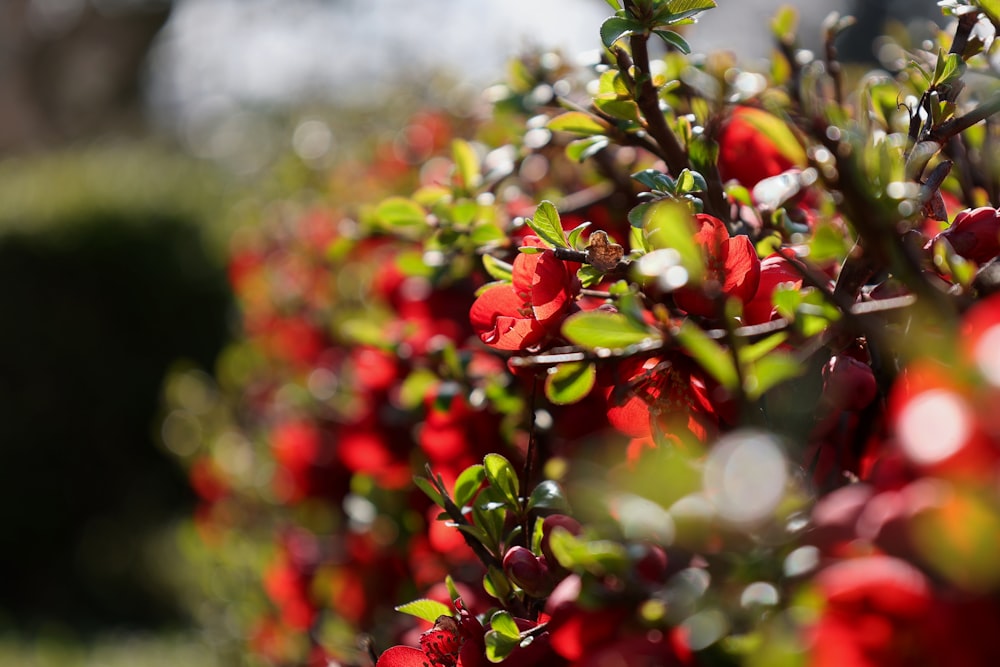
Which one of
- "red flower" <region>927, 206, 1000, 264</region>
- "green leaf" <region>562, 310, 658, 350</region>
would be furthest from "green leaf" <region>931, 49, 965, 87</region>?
"green leaf" <region>562, 310, 658, 350</region>

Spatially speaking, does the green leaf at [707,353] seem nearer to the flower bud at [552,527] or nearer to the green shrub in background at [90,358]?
the flower bud at [552,527]

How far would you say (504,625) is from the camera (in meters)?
0.53

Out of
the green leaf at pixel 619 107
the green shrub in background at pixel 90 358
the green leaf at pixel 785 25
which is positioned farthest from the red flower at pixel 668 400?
the green shrub in background at pixel 90 358

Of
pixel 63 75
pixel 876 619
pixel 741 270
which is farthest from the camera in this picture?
pixel 63 75

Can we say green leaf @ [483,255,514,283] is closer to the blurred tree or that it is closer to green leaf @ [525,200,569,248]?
green leaf @ [525,200,569,248]

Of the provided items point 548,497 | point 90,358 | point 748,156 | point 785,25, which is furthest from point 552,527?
point 90,358

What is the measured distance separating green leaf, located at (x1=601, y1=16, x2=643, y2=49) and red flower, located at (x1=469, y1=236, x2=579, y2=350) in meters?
0.14

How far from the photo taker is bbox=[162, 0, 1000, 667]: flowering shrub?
35 centimetres

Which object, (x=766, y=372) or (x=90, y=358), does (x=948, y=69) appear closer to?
(x=766, y=372)

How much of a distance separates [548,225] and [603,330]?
0.48ft

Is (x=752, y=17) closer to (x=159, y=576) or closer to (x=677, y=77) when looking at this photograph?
(x=159, y=576)

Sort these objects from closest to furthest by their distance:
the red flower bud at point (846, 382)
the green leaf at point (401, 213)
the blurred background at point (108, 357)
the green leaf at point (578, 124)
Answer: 1. the red flower bud at point (846, 382)
2. the green leaf at point (578, 124)
3. the green leaf at point (401, 213)
4. the blurred background at point (108, 357)

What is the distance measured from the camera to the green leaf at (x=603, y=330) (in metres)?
0.47

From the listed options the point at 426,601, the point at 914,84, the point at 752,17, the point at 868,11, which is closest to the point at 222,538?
the point at 426,601
